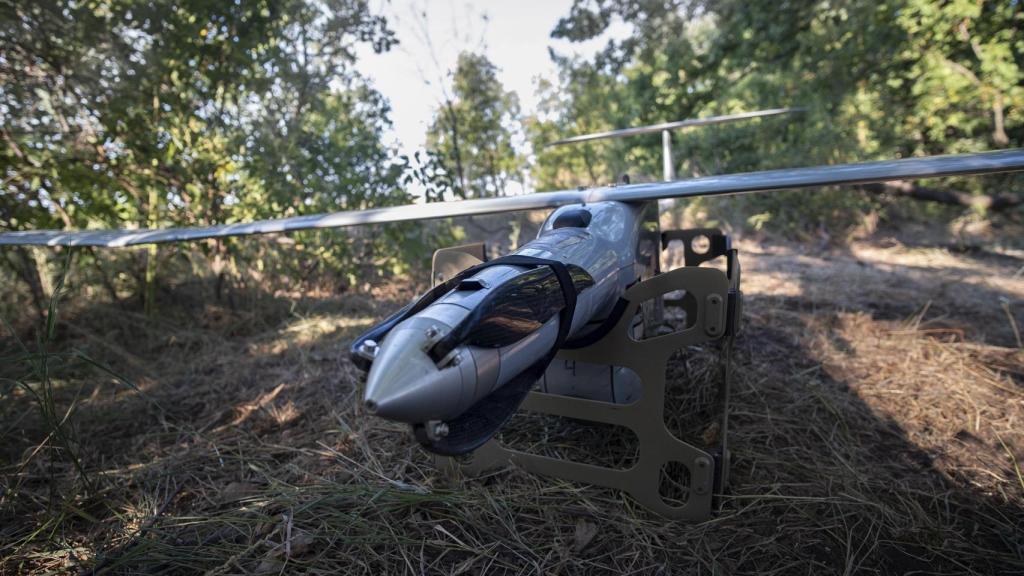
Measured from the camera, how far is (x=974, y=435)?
2098 millimetres

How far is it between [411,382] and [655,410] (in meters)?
1.03

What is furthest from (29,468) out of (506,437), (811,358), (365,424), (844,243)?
(844,243)

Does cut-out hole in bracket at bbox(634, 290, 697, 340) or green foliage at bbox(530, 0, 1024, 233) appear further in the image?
green foliage at bbox(530, 0, 1024, 233)

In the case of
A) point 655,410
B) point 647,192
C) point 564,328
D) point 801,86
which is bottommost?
point 655,410

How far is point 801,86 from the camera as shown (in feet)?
23.6

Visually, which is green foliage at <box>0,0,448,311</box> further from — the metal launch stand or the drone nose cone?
the drone nose cone

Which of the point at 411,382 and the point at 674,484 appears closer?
the point at 411,382

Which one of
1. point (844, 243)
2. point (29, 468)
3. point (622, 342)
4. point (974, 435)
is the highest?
point (622, 342)

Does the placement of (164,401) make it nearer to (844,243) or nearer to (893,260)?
(893,260)

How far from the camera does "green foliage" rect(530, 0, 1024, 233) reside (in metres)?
5.45

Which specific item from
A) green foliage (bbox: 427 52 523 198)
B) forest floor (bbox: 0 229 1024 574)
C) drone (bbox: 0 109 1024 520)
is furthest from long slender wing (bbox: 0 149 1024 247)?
green foliage (bbox: 427 52 523 198)

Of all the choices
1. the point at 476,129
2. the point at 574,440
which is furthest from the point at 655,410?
the point at 476,129

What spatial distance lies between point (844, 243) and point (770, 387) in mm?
8127

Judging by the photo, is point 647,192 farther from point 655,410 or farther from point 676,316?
point 676,316
